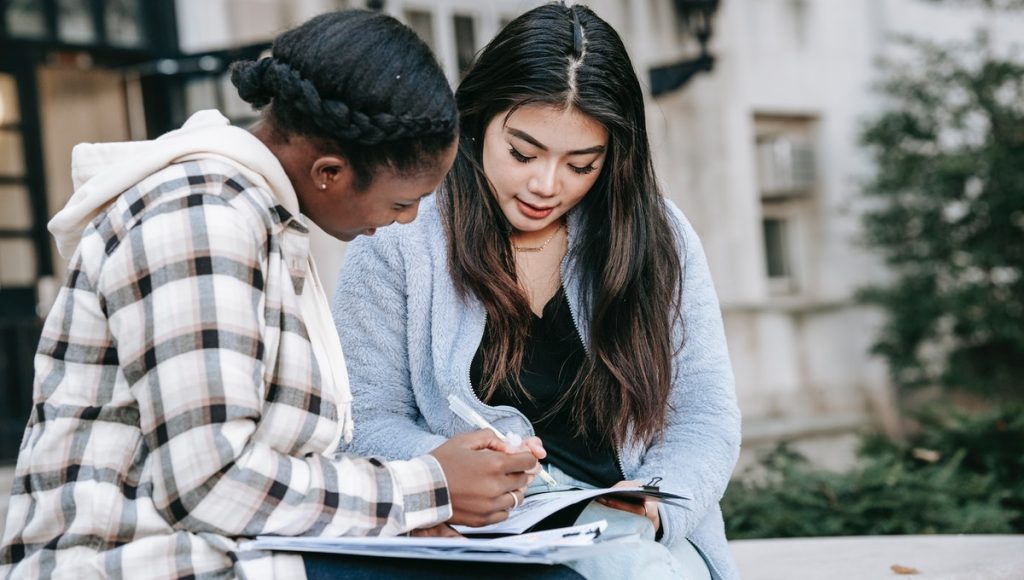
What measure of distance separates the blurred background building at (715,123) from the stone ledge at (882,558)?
4.19 meters

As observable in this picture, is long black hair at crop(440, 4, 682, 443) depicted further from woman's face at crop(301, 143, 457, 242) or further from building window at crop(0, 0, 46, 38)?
building window at crop(0, 0, 46, 38)

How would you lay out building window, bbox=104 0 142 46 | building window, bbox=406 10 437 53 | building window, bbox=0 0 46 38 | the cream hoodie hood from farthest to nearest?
building window, bbox=406 10 437 53
building window, bbox=104 0 142 46
building window, bbox=0 0 46 38
the cream hoodie hood

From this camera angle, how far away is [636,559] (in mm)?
1819

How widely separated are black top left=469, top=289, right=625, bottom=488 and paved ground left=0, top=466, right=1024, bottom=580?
2.24ft

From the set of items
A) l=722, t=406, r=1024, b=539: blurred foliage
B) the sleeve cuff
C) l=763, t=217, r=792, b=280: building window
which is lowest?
l=722, t=406, r=1024, b=539: blurred foliage

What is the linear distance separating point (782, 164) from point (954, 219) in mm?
1386

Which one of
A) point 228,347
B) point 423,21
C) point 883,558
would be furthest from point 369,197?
point 423,21

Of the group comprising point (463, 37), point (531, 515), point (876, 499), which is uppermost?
point (463, 37)

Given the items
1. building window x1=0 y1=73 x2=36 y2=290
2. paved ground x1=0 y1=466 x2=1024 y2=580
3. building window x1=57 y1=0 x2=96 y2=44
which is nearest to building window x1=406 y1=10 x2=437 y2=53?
building window x1=57 y1=0 x2=96 y2=44

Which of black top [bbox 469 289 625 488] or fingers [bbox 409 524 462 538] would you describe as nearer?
fingers [bbox 409 524 462 538]

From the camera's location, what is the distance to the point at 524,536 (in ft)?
5.15

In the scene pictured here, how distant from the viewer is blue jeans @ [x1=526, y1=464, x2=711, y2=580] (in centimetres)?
181

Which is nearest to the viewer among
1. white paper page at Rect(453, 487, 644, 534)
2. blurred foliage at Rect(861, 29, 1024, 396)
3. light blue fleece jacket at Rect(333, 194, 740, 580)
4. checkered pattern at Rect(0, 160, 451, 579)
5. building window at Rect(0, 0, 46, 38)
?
checkered pattern at Rect(0, 160, 451, 579)

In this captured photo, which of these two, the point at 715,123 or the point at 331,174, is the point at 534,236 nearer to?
the point at 331,174
